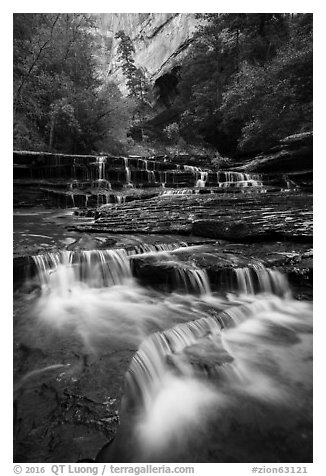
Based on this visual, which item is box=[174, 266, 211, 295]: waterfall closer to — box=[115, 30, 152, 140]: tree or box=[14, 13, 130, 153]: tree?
box=[14, 13, 130, 153]: tree

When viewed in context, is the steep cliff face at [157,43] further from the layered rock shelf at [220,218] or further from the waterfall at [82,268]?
the waterfall at [82,268]

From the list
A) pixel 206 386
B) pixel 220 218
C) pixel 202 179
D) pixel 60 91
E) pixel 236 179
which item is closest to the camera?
pixel 206 386

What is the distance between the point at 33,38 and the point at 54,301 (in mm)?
15044

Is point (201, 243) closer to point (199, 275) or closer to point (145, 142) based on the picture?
point (199, 275)

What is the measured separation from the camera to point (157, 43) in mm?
30266

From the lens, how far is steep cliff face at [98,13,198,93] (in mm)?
22516

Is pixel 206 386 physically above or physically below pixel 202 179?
below

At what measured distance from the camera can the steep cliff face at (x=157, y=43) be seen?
22516mm

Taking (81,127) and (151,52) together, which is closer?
(81,127)

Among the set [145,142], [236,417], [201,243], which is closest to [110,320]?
[236,417]

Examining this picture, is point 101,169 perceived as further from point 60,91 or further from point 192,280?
point 192,280

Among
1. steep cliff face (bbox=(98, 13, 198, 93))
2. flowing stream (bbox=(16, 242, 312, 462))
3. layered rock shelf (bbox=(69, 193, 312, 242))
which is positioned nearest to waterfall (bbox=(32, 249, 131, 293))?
flowing stream (bbox=(16, 242, 312, 462))

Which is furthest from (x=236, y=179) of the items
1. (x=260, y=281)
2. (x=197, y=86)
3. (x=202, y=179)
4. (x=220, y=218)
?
(x=197, y=86)
